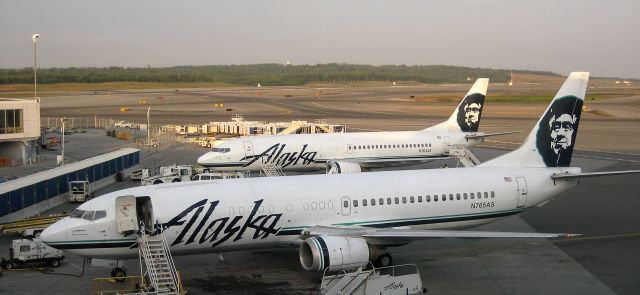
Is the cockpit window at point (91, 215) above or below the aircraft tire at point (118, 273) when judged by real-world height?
above

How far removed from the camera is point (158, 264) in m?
22.7

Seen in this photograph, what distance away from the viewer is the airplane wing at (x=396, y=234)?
77.7 feet

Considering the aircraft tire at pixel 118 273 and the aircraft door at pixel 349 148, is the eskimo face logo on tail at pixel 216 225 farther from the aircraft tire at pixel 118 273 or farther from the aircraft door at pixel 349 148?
the aircraft door at pixel 349 148

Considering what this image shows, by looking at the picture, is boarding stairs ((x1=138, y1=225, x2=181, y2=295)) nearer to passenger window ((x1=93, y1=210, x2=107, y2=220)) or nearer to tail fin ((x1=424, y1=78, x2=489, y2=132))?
passenger window ((x1=93, y1=210, x2=107, y2=220))

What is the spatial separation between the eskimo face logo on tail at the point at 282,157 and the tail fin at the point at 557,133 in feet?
63.5

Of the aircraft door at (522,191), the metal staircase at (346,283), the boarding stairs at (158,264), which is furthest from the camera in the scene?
the aircraft door at (522,191)

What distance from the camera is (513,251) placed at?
1156 inches

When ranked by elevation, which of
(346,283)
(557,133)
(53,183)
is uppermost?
(557,133)

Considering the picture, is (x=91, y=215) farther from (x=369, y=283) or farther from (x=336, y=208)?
(x=369, y=283)

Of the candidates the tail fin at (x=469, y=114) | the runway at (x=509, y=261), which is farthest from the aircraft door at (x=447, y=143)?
the runway at (x=509, y=261)

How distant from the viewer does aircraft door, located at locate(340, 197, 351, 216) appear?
86.2 feet

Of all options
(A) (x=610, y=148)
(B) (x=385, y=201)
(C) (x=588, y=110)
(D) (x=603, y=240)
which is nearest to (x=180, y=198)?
(B) (x=385, y=201)

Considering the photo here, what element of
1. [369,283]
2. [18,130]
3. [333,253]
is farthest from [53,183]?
[369,283]

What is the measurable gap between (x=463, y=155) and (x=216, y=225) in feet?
102
